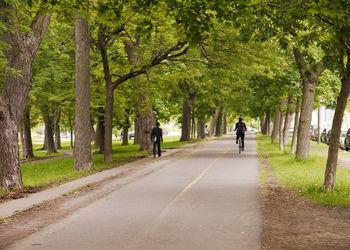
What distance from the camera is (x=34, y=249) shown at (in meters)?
7.21

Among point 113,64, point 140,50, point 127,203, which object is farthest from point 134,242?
point 113,64

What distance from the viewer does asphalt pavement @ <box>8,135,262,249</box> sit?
7570 millimetres

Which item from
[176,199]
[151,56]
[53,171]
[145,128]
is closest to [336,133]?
[176,199]

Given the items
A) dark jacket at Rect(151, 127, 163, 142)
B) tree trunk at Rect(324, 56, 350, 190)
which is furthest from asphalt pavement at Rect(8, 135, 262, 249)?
dark jacket at Rect(151, 127, 163, 142)

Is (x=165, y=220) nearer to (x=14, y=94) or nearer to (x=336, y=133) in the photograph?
(x=336, y=133)

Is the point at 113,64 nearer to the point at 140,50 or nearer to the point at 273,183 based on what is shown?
the point at 140,50

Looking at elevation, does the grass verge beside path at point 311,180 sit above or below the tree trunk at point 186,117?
below

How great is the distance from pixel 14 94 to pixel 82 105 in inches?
237

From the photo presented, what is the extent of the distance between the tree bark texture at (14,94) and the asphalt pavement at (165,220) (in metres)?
2.79

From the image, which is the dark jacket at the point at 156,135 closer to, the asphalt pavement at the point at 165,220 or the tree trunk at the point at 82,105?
the tree trunk at the point at 82,105

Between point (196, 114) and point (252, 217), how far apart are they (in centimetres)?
5000

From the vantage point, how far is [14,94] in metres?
14.3

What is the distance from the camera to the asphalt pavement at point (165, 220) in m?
7.57

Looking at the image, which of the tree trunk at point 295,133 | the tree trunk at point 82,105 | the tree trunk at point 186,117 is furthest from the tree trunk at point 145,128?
the tree trunk at point 186,117
